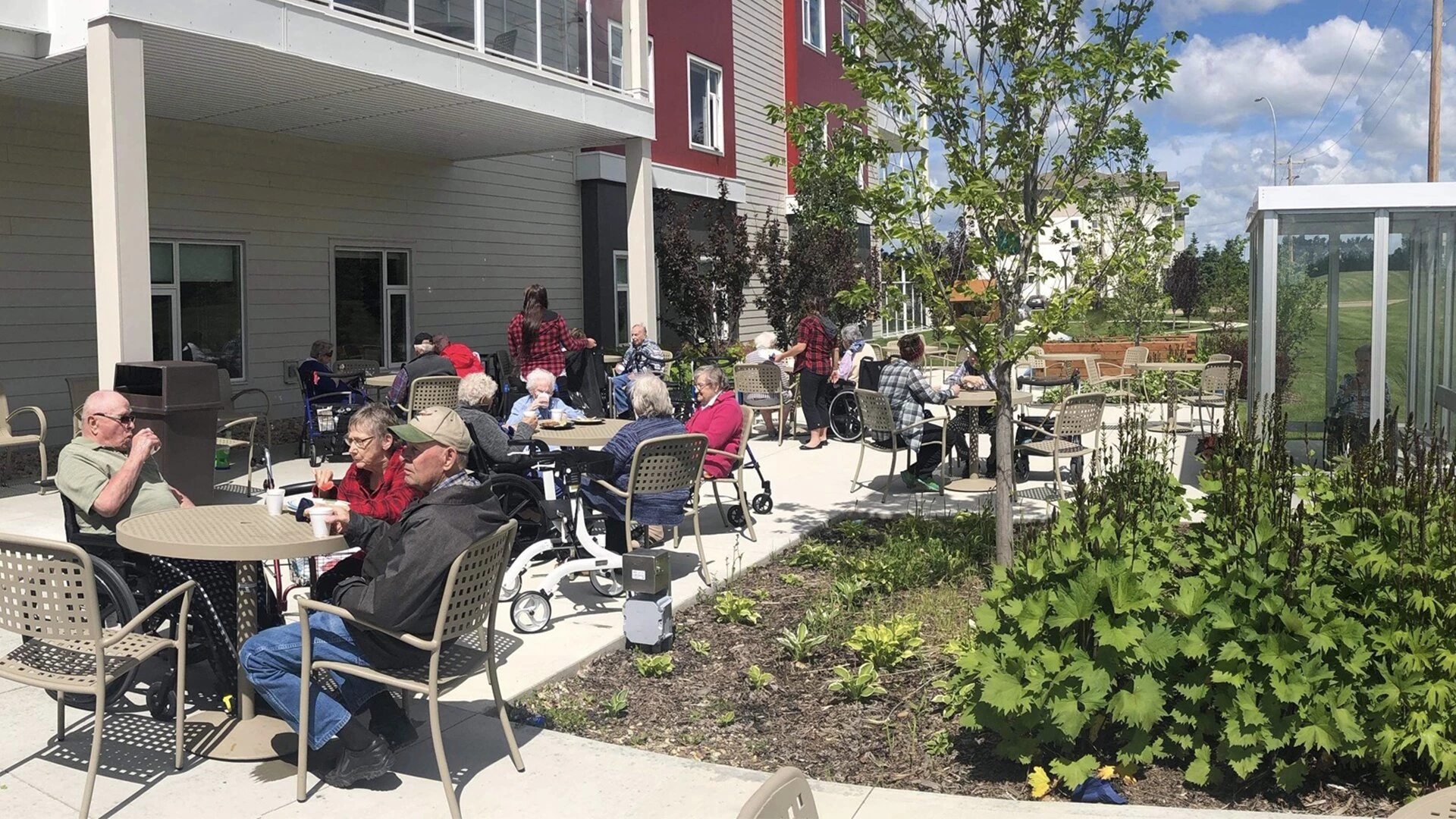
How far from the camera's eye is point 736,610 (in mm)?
6250

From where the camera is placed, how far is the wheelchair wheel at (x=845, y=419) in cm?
1390

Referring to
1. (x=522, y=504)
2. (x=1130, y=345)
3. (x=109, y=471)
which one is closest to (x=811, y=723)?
(x=522, y=504)

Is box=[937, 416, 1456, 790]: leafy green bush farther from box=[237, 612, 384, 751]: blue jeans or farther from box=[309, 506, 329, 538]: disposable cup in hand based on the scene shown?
box=[309, 506, 329, 538]: disposable cup in hand

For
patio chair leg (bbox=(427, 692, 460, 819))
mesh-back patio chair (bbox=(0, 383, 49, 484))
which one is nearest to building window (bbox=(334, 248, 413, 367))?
mesh-back patio chair (bbox=(0, 383, 49, 484))

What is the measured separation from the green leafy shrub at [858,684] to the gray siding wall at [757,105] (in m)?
18.0

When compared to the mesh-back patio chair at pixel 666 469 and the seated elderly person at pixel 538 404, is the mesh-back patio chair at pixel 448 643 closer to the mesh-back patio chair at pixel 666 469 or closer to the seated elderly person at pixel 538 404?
the mesh-back patio chair at pixel 666 469

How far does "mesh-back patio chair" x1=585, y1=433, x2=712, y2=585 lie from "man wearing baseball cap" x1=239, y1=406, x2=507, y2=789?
2.27 m

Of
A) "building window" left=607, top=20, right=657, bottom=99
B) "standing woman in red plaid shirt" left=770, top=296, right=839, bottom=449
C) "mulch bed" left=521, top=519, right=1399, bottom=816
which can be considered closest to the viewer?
"mulch bed" left=521, top=519, right=1399, bottom=816

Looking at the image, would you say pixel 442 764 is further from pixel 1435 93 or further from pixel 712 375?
pixel 1435 93

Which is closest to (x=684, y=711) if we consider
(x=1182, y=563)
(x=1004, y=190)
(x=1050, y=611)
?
(x=1050, y=611)

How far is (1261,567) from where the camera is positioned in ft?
13.3

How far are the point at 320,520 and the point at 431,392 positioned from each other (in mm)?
6991

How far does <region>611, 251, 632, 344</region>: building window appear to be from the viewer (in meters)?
19.4

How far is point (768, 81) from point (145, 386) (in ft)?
59.8
